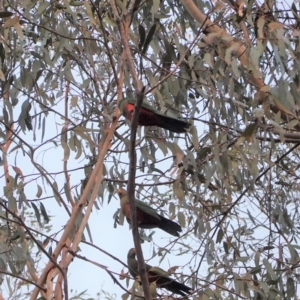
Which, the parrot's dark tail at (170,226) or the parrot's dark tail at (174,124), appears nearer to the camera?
the parrot's dark tail at (174,124)

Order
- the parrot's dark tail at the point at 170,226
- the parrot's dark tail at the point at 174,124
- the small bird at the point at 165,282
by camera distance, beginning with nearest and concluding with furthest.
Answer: the small bird at the point at 165,282
the parrot's dark tail at the point at 174,124
the parrot's dark tail at the point at 170,226

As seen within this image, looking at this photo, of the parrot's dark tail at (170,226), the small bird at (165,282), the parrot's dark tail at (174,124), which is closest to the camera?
the small bird at (165,282)

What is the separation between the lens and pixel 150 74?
2531 millimetres

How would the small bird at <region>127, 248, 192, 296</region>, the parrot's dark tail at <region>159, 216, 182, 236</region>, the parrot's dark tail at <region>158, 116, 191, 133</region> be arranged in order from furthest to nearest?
the parrot's dark tail at <region>159, 216, 182, 236</region> < the parrot's dark tail at <region>158, 116, 191, 133</region> < the small bird at <region>127, 248, 192, 296</region>

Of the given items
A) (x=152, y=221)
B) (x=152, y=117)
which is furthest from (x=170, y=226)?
(x=152, y=117)

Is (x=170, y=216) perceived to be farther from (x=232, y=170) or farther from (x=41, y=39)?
(x=41, y=39)

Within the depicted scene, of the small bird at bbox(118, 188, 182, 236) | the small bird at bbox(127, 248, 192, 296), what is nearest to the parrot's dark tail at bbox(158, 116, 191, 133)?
the small bird at bbox(118, 188, 182, 236)

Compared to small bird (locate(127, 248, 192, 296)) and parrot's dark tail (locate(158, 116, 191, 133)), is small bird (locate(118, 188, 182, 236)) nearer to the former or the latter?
small bird (locate(127, 248, 192, 296))

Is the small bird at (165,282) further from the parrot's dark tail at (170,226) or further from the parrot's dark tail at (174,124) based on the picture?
the parrot's dark tail at (174,124)

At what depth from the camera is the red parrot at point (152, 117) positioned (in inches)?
92.7

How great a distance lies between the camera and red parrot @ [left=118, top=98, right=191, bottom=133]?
236cm

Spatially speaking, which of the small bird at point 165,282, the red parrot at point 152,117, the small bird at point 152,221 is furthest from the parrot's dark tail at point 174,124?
→ the small bird at point 165,282

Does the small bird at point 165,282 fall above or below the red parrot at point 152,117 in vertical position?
below

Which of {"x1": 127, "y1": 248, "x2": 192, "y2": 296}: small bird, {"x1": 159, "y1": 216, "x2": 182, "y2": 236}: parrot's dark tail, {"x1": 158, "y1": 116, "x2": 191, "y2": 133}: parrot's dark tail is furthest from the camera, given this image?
{"x1": 159, "y1": 216, "x2": 182, "y2": 236}: parrot's dark tail
